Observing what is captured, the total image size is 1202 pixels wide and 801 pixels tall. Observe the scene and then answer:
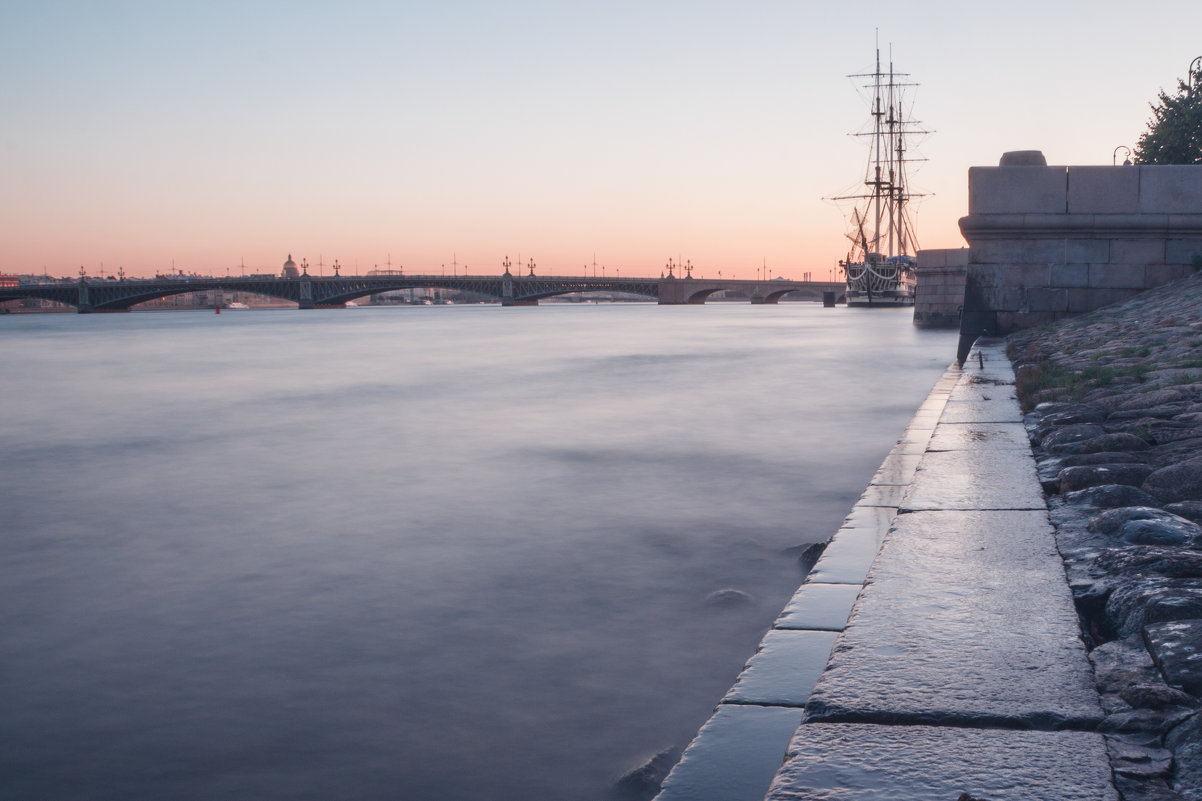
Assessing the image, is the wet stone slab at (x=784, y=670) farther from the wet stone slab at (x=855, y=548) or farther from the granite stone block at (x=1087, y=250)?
the granite stone block at (x=1087, y=250)

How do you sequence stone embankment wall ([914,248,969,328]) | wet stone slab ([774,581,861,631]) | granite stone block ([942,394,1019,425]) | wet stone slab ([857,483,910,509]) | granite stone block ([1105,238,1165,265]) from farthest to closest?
stone embankment wall ([914,248,969,328]), granite stone block ([1105,238,1165,265]), granite stone block ([942,394,1019,425]), wet stone slab ([857,483,910,509]), wet stone slab ([774,581,861,631])

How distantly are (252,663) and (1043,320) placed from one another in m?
14.1

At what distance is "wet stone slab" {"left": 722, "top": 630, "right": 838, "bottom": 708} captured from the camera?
2703mm

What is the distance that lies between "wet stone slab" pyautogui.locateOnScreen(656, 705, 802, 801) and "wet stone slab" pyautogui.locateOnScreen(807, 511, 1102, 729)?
0.67ft

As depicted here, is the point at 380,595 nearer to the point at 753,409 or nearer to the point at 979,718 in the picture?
the point at 979,718

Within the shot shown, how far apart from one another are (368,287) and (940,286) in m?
82.6

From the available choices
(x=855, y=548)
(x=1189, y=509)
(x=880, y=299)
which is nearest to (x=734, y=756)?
(x=855, y=548)

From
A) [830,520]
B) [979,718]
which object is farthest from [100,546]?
[979,718]

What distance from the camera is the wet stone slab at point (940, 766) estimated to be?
5.91ft

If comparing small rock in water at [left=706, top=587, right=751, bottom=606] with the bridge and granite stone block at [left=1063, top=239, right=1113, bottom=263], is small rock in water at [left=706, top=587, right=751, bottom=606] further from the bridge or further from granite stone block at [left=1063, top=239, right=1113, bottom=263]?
the bridge

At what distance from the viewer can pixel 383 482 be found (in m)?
9.17

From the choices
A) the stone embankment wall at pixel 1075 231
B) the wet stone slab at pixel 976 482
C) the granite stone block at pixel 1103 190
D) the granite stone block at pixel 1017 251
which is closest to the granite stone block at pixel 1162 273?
the stone embankment wall at pixel 1075 231

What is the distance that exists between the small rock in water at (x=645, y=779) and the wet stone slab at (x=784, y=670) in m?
0.71

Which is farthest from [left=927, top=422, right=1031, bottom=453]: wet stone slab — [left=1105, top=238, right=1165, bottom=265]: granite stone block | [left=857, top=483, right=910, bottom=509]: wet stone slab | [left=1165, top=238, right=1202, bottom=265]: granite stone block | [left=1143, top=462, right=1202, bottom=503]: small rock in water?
[left=1165, top=238, right=1202, bottom=265]: granite stone block
